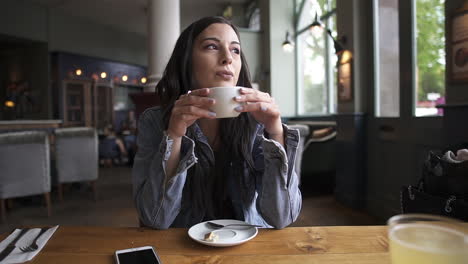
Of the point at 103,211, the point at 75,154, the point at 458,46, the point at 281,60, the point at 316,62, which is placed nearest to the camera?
the point at 458,46

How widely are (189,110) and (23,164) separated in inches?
127

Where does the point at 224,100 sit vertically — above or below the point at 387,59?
below

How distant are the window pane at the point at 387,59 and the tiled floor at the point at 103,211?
1251 mm

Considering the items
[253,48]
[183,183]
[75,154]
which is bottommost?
[75,154]

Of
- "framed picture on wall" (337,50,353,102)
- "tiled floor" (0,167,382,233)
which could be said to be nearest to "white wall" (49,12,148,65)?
"tiled floor" (0,167,382,233)

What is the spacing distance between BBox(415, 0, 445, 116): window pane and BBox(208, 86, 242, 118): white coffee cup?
2.69 metres

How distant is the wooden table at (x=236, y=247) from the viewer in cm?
61

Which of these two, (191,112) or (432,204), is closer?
(191,112)

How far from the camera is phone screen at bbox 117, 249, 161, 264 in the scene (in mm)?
583

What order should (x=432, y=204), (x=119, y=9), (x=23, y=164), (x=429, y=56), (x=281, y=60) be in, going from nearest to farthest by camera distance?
(x=432, y=204), (x=429, y=56), (x=23, y=164), (x=281, y=60), (x=119, y=9)

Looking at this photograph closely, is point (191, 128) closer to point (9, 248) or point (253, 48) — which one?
point (9, 248)

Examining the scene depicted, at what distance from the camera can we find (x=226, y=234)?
0.71m

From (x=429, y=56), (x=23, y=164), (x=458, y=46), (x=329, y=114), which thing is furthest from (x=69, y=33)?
(x=458, y=46)

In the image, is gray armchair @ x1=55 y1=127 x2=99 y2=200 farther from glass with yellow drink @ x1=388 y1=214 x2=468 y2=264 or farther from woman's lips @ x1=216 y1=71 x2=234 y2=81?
glass with yellow drink @ x1=388 y1=214 x2=468 y2=264
